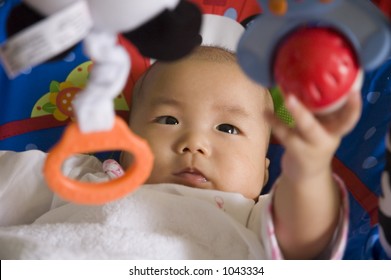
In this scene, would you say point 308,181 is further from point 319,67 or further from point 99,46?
point 99,46

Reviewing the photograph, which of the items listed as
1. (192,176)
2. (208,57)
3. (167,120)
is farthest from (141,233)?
(208,57)

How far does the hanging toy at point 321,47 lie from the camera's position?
1.54 ft

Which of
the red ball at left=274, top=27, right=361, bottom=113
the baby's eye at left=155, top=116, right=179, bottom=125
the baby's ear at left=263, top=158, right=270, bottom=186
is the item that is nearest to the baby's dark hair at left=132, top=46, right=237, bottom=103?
the baby's eye at left=155, top=116, right=179, bottom=125

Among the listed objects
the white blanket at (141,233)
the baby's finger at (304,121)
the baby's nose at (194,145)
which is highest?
the baby's finger at (304,121)

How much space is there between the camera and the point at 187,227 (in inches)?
32.2

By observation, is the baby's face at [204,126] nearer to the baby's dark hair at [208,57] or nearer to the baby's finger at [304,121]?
the baby's dark hair at [208,57]

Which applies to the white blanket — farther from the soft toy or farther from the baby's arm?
the soft toy

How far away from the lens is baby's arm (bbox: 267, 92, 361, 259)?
52 cm

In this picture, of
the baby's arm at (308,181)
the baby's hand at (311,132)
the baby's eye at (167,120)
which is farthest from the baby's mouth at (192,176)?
the baby's hand at (311,132)

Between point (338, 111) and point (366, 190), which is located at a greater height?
point (338, 111)

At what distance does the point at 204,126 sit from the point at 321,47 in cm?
46

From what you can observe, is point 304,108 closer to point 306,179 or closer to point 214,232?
point 306,179
